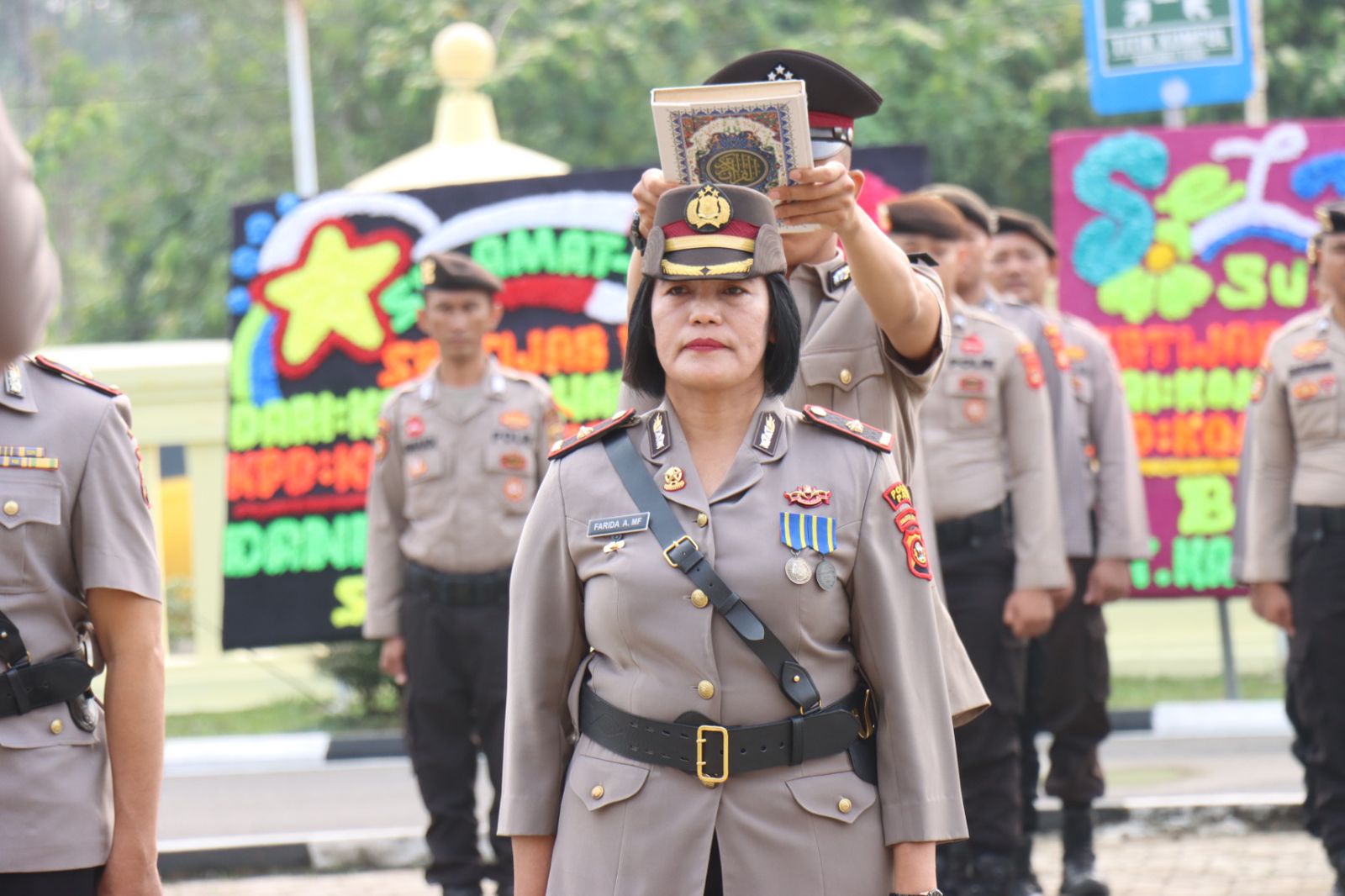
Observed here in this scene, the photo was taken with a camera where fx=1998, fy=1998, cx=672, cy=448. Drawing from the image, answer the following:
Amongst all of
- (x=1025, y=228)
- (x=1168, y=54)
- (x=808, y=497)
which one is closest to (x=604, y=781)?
(x=808, y=497)

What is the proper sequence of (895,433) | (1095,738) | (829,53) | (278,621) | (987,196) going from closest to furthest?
(895,433) < (1095,738) < (278,621) < (829,53) < (987,196)

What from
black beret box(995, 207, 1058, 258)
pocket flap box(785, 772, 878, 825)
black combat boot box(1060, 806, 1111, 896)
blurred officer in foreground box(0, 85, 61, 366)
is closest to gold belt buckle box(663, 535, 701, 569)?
pocket flap box(785, 772, 878, 825)

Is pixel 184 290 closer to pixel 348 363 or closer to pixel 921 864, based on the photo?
pixel 348 363

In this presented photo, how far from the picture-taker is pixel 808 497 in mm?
3221

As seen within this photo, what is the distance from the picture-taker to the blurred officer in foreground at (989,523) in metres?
6.24

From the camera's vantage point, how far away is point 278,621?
30.1 feet

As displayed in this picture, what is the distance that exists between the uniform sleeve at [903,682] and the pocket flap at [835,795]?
1.7 inches

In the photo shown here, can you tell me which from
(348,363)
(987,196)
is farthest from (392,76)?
(348,363)

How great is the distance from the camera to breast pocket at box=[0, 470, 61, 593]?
11.1 ft

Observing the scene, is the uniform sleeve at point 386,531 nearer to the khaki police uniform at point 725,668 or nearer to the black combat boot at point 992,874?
the black combat boot at point 992,874

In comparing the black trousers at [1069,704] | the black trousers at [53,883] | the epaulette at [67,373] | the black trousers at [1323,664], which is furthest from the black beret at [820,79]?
the black trousers at [1069,704]

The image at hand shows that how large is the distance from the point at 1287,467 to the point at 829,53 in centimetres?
1469

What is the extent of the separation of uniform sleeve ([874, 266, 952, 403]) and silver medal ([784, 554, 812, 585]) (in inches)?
32.5

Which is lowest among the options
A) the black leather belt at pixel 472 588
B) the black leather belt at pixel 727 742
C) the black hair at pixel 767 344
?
the black leather belt at pixel 472 588
